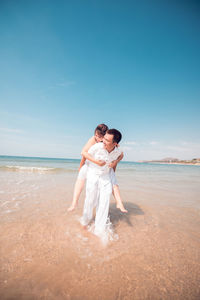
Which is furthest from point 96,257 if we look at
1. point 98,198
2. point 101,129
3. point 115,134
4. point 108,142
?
point 101,129

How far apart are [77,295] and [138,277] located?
0.80 m

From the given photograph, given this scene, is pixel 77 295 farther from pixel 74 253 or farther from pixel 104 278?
pixel 74 253

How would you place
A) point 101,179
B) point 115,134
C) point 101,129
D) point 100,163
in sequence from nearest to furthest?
point 115,134
point 100,163
point 101,179
point 101,129

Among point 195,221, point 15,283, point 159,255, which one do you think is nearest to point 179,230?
point 195,221

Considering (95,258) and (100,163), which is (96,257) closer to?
(95,258)

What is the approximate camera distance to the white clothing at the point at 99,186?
9.09ft

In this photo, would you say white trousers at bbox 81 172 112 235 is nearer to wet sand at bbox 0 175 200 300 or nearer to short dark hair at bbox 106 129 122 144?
wet sand at bbox 0 175 200 300

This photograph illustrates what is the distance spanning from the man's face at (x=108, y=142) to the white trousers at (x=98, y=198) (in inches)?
25.0

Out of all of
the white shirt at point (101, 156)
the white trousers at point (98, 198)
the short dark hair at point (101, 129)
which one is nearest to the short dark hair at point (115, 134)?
the white shirt at point (101, 156)

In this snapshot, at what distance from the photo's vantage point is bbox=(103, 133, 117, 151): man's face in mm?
2613

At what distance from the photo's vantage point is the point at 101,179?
9.64 ft

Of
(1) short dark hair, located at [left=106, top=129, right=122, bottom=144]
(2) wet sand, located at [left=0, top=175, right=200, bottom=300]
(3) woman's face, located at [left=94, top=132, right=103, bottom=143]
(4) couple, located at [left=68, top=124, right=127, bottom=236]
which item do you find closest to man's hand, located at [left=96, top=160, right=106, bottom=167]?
(4) couple, located at [left=68, top=124, right=127, bottom=236]

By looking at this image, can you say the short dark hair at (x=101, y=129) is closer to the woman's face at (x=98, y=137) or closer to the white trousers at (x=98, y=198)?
the woman's face at (x=98, y=137)

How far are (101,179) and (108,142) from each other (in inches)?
32.1
